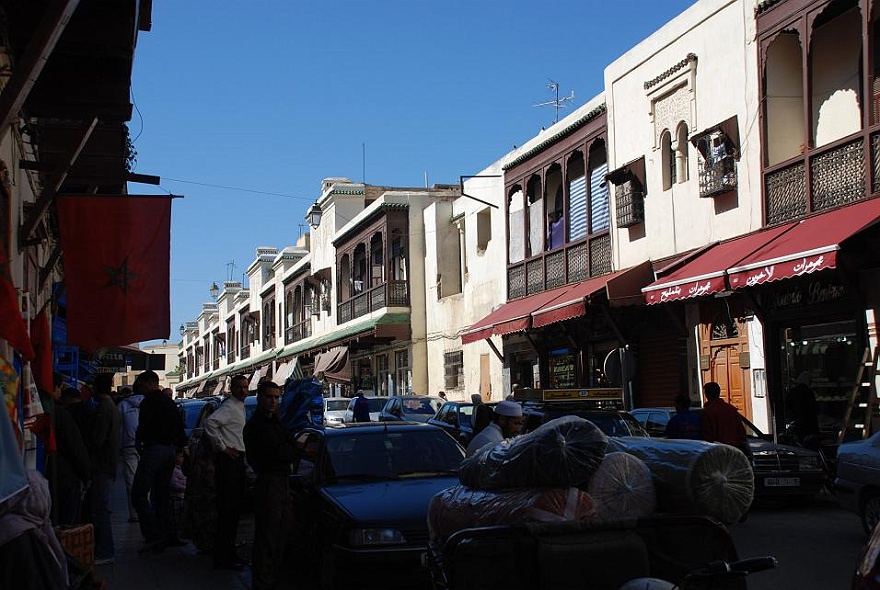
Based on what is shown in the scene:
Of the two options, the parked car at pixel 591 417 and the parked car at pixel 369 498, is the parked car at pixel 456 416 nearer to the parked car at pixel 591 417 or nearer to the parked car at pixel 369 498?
the parked car at pixel 591 417

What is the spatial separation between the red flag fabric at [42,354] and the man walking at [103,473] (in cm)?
88

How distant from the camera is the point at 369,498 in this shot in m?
8.65

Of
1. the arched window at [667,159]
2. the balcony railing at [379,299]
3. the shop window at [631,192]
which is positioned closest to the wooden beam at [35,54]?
the arched window at [667,159]

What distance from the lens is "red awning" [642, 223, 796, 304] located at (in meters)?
16.8

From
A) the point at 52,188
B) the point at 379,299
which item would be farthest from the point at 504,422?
the point at 379,299

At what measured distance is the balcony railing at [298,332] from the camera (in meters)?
54.4

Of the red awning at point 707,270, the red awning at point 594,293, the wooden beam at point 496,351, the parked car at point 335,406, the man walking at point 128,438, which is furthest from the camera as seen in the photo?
the parked car at point 335,406

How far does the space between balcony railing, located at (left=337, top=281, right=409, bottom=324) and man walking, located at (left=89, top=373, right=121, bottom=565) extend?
27.7 metres

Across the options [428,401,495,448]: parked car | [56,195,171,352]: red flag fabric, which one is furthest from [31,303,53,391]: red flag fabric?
[428,401,495,448]: parked car

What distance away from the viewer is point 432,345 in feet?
124

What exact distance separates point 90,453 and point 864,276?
1186cm

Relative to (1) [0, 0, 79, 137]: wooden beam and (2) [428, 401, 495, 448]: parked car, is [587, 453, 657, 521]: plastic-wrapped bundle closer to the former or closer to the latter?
(1) [0, 0, 79, 137]: wooden beam

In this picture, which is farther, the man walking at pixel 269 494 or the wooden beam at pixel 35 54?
the man walking at pixel 269 494

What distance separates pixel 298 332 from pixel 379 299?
18452mm
